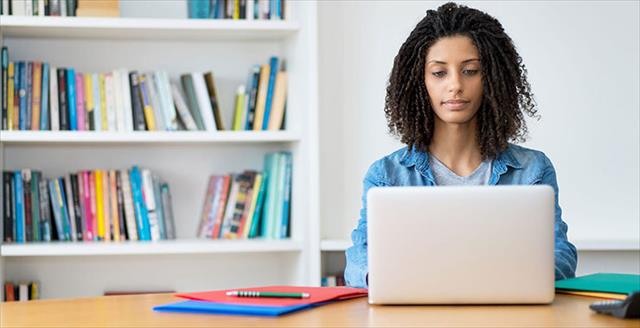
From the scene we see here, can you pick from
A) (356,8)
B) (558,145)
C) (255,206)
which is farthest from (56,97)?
(558,145)

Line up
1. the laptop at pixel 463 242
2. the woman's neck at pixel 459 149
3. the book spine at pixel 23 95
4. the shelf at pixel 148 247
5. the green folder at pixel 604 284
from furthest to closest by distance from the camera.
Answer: the book spine at pixel 23 95 < the shelf at pixel 148 247 < the woman's neck at pixel 459 149 < the green folder at pixel 604 284 < the laptop at pixel 463 242

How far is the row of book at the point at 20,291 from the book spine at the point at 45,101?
1.74 ft

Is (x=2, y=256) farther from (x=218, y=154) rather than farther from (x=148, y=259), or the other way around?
(x=218, y=154)

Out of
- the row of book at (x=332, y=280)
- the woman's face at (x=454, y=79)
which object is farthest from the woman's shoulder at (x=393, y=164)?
the row of book at (x=332, y=280)

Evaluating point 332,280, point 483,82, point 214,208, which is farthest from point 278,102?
point 483,82

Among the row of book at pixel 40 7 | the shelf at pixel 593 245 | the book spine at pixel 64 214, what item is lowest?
A: the shelf at pixel 593 245

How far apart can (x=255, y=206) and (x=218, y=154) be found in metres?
0.25

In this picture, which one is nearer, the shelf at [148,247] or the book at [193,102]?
the shelf at [148,247]

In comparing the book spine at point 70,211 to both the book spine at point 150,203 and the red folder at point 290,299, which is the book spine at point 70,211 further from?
the red folder at point 290,299

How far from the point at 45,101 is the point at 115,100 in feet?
0.74

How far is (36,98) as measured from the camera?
328cm

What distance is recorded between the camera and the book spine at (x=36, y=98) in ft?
10.7

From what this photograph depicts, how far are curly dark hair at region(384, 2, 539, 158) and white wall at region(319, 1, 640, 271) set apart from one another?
1128 millimetres

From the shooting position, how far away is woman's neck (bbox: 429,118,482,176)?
222 centimetres
